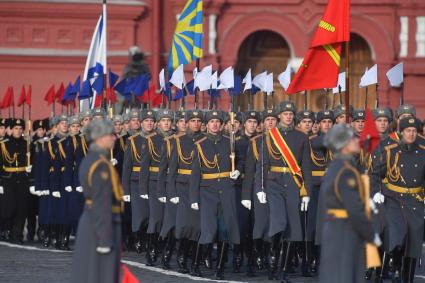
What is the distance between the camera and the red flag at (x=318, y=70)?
16375mm

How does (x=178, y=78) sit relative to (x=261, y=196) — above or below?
above

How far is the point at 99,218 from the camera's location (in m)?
12.1

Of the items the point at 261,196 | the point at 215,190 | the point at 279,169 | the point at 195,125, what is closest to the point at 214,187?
the point at 215,190

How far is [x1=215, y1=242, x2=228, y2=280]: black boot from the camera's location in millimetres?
16844

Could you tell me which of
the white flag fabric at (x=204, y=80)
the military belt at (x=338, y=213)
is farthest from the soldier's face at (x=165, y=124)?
the military belt at (x=338, y=213)

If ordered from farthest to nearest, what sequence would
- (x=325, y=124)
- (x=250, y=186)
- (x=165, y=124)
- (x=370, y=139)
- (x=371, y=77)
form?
1. (x=165, y=124)
2. (x=371, y=77)
3. (x=325, y=124)
4. (x=250, y=186)
5. (x=370, y=139)

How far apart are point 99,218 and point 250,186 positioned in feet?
17.7

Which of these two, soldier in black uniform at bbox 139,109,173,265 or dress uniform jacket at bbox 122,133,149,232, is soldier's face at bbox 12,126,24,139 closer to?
dress uniform jacket at bbox 122,133,149,232

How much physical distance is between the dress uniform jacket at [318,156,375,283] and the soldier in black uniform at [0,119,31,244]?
34.1 feet

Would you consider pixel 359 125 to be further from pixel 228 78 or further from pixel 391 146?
pixel 228 78

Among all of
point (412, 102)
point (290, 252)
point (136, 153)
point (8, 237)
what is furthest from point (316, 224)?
point (412, 102)

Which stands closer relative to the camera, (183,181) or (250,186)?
(250,186)

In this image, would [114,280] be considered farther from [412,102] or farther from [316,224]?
[412,102]

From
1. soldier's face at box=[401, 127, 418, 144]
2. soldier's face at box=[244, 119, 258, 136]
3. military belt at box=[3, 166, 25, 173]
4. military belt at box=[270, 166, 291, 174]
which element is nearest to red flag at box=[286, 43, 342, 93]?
military belt at box=[270, 166, 291, 174]
